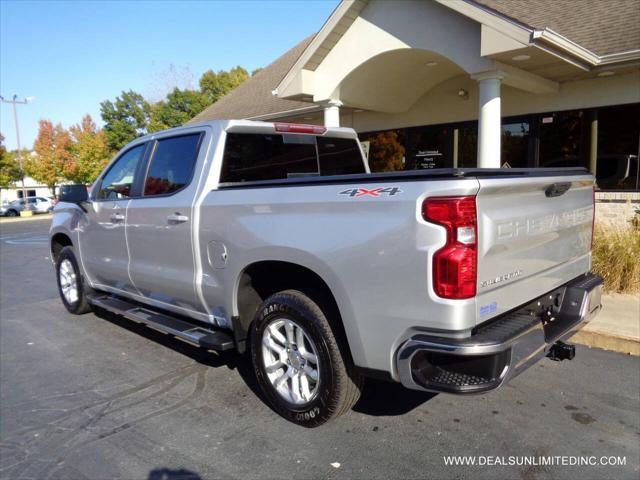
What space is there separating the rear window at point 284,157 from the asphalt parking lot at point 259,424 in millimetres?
1773

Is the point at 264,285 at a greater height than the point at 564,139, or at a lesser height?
lesser

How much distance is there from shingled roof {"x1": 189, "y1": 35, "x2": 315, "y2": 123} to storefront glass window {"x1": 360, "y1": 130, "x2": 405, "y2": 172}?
2029mm

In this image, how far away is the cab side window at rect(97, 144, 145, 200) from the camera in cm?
495

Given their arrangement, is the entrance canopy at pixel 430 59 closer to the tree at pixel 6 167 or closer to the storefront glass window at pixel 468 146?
the storefront glass window at pixel 468 146

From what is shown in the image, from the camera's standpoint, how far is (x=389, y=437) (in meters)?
3.28

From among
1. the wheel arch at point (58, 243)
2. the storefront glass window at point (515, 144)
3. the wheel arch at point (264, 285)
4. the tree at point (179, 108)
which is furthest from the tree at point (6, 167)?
the wheel arch at point (264, 285)

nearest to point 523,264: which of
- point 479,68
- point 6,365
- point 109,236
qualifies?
point 109,236

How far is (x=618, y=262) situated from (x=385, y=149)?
7.64 meters

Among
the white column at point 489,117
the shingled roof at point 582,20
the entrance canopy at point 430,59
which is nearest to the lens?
the entrance canopy at point 430,59

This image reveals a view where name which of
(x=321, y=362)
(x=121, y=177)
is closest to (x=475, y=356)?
(x=321, y=362)

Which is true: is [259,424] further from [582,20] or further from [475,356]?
[582,20]

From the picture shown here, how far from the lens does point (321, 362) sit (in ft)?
10.3

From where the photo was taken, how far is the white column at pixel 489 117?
842 centimetres

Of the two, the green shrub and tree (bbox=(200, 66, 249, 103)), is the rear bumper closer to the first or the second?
the green shrub
